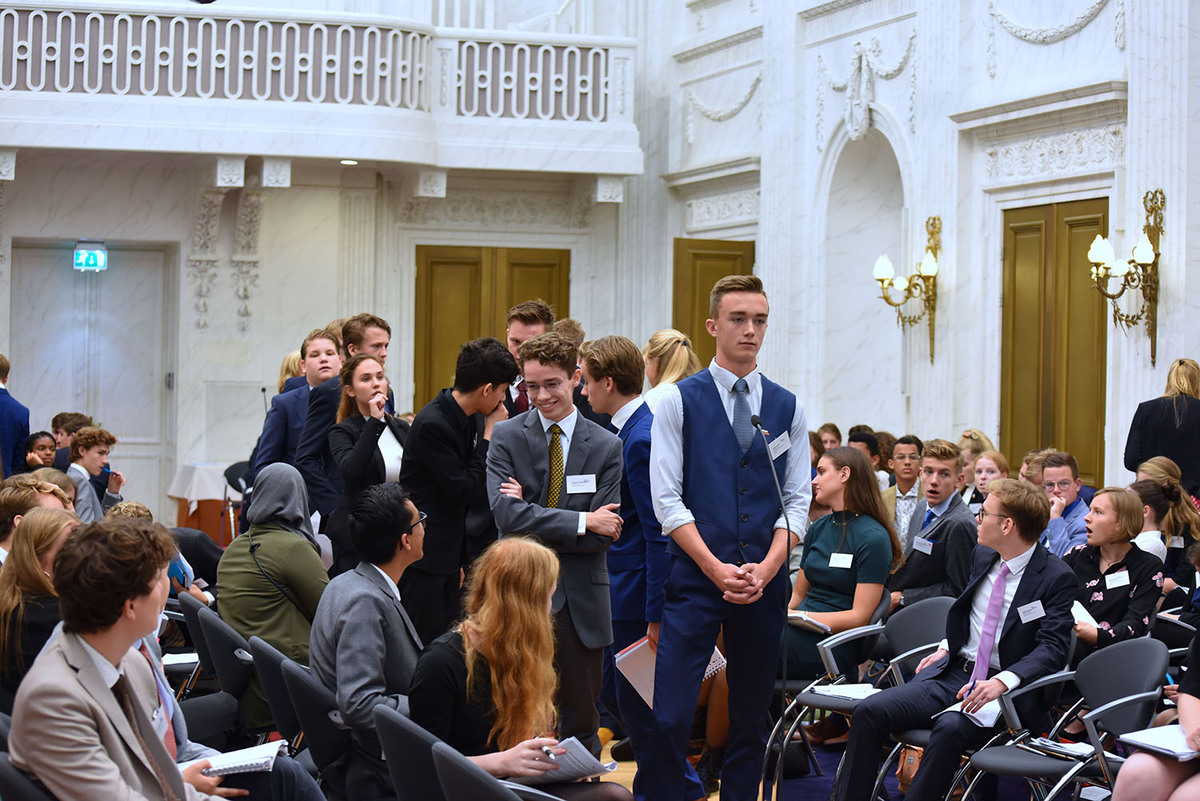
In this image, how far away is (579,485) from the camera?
425 cm

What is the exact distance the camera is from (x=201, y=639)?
463 centimetres

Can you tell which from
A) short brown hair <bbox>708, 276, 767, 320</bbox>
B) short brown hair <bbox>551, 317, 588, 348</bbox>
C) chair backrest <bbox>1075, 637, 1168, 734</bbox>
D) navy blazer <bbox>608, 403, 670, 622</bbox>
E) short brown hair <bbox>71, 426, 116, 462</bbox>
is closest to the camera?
short brown hair <bbox>708, 276, 767, 320</bbox>

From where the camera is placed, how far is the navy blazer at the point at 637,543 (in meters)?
4.23

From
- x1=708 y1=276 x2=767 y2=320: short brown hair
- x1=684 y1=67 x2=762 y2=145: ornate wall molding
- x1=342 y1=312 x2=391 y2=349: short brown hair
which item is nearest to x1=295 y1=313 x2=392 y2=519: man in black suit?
x1=342 y1=312 x2=391 y2=349: short brown hair

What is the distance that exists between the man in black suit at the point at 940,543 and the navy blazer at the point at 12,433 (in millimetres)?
5029

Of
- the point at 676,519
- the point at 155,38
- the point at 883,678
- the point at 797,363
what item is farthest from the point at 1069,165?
the point at 155,38

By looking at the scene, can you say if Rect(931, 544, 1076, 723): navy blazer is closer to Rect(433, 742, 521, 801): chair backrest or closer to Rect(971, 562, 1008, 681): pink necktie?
Rect(971, 562, 1008, 681): pink necktie

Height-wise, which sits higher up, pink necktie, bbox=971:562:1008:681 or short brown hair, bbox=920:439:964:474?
short brown hair, bbox=920:439:964:474

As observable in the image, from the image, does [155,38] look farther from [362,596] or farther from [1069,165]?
[362,596]

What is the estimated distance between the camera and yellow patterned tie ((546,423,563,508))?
429cm

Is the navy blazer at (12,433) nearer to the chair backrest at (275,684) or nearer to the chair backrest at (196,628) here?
the chair backrest at (196,628)

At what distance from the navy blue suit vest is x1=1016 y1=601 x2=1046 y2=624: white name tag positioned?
3.19 ft

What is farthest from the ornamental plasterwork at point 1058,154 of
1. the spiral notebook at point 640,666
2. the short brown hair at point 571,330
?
the spiral notebook at point 640,666

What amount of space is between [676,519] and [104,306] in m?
10.00
